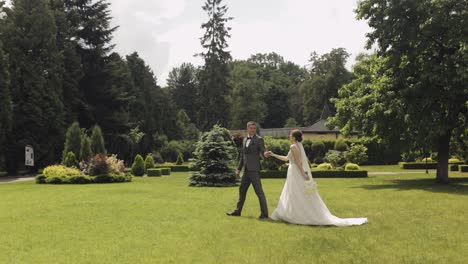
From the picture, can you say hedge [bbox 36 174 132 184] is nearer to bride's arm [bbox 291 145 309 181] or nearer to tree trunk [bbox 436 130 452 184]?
tree trunk [bbox 436 130 452 184]

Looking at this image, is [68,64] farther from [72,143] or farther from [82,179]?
[82,179]

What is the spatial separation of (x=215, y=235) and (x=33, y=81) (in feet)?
104

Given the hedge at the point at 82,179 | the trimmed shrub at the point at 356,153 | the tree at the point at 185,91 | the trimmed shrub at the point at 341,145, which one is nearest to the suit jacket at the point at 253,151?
the hedge at the point at 82,179

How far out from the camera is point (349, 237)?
26.3 feet

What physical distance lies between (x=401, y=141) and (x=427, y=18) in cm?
547

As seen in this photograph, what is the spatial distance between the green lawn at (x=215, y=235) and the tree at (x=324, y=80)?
207ft

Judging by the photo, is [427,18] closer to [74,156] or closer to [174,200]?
[174,200]

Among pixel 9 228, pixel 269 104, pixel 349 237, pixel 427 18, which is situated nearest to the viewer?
pixel 349 237

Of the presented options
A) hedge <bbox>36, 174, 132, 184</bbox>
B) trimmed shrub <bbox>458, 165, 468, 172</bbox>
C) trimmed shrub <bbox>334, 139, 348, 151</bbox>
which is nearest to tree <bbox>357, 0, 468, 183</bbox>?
trimmed shrub <bbox>458, 165, 468, 172</bbox>

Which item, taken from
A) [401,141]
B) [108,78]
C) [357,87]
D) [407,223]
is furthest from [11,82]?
[407,223]

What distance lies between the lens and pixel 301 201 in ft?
31.6

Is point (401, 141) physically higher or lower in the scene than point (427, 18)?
lower

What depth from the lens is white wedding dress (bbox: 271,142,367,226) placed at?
371 inches

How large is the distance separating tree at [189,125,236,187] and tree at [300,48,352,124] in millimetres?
53712
